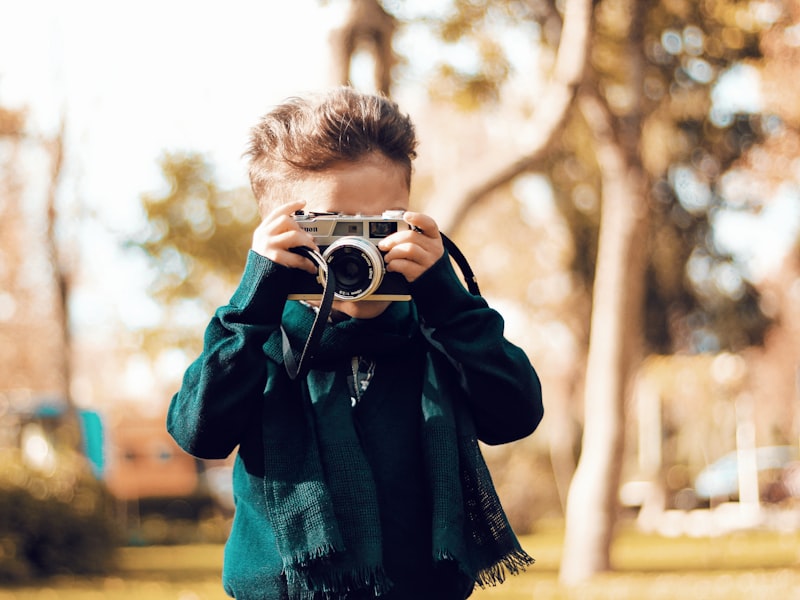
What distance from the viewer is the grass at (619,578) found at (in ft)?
27.9

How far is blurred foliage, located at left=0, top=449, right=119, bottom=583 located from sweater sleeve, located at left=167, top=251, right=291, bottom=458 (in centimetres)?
913

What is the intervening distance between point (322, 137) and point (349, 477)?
0.65m

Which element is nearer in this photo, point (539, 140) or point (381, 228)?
point (381, 228)

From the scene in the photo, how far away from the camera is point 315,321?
1982 mm

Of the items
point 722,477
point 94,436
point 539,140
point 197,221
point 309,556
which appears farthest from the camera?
point 722,477

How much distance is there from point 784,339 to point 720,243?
13650mm

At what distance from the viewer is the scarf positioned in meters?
1.93

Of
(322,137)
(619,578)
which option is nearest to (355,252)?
(322,137)

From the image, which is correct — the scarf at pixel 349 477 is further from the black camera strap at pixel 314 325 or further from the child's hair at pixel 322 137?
the child's hair at pixel 322 137

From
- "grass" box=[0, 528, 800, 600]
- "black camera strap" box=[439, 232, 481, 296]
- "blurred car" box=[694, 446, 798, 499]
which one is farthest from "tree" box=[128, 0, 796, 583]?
"blurred car" box=[694, 446, 798, 499]

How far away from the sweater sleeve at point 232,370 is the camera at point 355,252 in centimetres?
7

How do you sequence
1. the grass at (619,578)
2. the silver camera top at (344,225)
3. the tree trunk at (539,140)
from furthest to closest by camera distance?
the grass at (619,578) → the tree trunk at (539,140) → the silver camera top at (344,225)

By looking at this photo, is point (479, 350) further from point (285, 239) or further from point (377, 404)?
point (285, 239)

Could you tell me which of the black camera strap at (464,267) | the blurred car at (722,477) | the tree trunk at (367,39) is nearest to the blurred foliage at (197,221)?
the tree trunk at (367,39)
